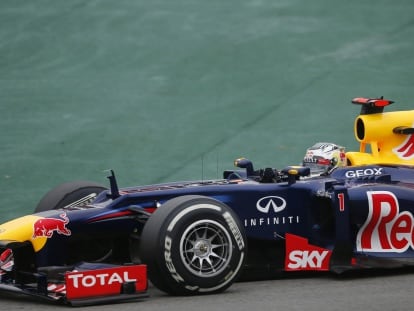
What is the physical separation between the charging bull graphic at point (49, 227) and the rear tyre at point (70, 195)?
1.24 metres

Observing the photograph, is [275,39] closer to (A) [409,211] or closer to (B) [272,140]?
(B) [272,140]

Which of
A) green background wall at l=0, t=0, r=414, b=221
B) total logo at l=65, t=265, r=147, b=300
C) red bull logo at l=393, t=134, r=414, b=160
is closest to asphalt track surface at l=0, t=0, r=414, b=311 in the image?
green background wall at l=0, t=0, r=414, b=221

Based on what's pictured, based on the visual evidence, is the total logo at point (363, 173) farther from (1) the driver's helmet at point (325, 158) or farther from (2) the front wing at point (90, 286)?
(2) the front wing at point (90, 286)

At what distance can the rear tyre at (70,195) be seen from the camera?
9.84 m

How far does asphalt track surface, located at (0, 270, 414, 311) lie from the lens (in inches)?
301

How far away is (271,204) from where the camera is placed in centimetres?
914

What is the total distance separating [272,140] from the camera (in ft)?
46.6

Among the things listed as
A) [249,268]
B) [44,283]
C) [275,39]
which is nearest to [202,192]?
[249,268]

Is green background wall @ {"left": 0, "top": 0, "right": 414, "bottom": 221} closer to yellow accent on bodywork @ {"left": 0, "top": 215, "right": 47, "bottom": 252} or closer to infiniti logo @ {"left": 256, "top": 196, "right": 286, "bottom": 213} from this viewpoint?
yellow accent on bodywork @ {"left": 0, "top": 215, "right": 47, "bottom": 252}

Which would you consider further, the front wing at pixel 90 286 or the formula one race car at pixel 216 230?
the formula one race car at pixel 216 230

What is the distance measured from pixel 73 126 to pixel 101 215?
622cm

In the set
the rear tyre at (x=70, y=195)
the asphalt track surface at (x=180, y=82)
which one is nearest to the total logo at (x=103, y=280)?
the rear tyre at (x=70, y=195)

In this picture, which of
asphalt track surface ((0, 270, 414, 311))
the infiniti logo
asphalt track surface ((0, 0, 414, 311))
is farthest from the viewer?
asphalt track surface ((0, 0, 414, 311))

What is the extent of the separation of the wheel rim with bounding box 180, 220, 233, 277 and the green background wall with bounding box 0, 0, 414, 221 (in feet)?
15.0
